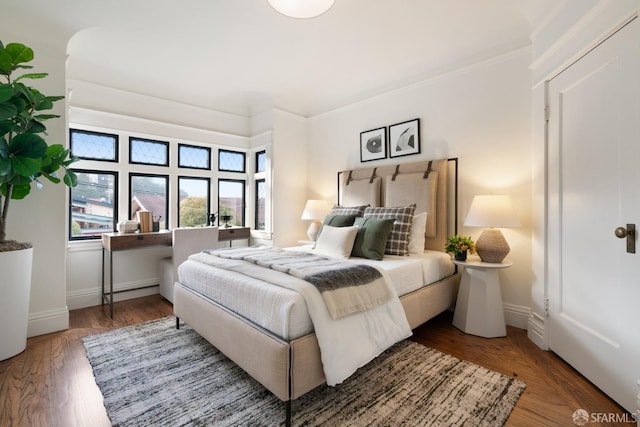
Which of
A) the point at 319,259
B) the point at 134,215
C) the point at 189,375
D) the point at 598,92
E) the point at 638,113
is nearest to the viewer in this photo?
the point at 638,113

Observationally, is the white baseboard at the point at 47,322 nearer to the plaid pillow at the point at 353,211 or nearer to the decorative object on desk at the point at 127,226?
the decorative object on desk at the point at 127,226

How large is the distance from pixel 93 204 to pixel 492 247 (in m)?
4.34

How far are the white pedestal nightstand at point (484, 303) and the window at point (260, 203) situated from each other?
3.02 m

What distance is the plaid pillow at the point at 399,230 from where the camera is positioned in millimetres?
2721

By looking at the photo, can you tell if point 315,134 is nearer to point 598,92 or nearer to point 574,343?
point 598,92

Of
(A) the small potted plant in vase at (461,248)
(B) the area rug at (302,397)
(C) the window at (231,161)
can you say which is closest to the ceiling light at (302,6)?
(A) the small potted plant in vase at (461,248)

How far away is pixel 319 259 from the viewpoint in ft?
7.23

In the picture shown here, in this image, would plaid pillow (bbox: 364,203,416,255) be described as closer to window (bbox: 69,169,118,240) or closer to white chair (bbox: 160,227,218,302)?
white chair (bbox: 160,227,218,302)

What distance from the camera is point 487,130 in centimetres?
281

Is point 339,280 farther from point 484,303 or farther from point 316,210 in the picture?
point 316,210

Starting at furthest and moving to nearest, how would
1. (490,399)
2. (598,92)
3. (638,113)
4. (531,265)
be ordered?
(531,265) → (598,92) → (490,399) → (638,113)

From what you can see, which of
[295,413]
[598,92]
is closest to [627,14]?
[598,92]

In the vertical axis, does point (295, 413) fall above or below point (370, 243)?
below

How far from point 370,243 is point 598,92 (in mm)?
1793
